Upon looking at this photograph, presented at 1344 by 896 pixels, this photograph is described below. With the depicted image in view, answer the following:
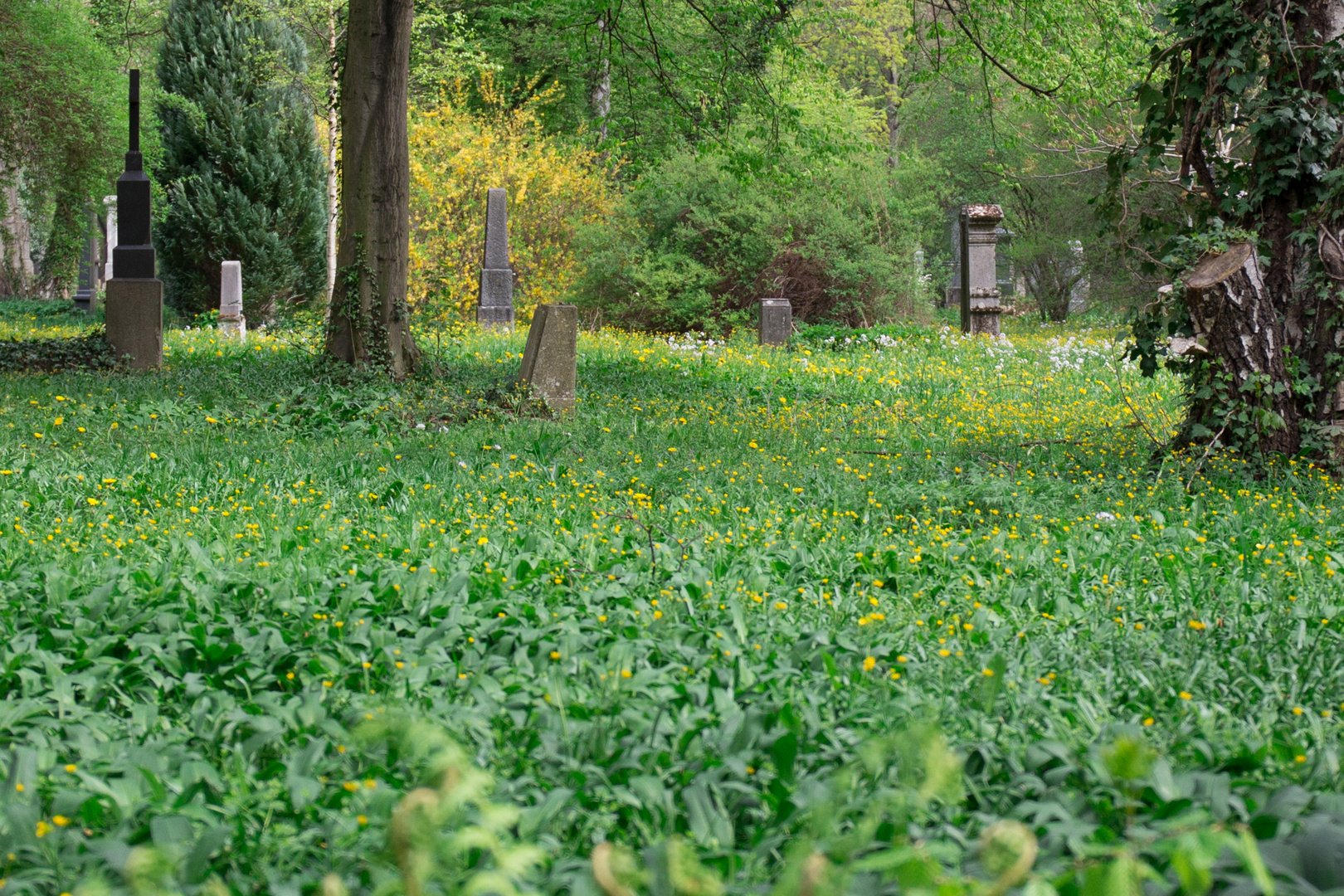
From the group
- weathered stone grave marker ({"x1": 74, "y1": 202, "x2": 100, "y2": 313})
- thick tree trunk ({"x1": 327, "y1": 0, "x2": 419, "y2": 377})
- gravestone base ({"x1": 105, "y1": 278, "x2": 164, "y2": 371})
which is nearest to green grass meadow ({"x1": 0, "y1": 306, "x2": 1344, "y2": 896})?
thick tree trunk ({"x1": 327, "y1": 0, "x2": 419, "y2": 377})

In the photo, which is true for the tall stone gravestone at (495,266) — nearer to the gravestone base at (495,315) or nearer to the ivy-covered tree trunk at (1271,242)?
→ the gravestone base at (495,315)

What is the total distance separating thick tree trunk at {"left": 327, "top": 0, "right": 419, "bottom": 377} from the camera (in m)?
9.89

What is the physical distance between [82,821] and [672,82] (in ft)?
37.8

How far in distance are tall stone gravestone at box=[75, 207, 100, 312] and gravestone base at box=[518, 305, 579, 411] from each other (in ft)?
72.1

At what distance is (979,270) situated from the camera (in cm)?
1652

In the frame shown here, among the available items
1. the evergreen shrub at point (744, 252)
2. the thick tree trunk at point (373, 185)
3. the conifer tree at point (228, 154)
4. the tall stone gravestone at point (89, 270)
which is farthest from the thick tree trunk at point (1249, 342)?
the tall stone gravestone at point (89, 270)

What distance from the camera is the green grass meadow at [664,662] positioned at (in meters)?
2.17

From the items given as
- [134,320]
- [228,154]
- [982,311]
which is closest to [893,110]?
[982,311]

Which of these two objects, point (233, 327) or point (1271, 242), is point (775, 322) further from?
point (233, 327)

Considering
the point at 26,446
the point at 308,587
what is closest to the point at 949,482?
the point at 308,587

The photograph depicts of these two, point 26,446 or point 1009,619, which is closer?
point 1009,619

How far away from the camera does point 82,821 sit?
93.2 inches

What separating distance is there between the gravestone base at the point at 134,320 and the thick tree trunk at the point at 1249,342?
10331 millimetres

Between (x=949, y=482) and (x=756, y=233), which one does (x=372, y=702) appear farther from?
(x=756, y=233)
